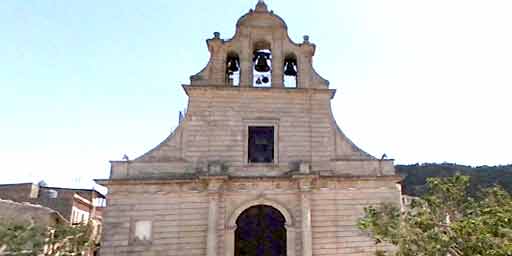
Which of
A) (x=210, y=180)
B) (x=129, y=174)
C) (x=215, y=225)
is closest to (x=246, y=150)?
(x=210, y=180)

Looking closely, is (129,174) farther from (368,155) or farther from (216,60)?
(368,155)

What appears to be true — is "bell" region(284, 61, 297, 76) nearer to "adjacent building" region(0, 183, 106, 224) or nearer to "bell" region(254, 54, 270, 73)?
"bell" region(254, 54, 270, 73)

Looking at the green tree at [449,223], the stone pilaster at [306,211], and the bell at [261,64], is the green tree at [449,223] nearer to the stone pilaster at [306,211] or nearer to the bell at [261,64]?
the stone pilaster at [306,211]

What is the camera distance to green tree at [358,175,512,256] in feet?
27.6

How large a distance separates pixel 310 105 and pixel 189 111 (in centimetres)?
497

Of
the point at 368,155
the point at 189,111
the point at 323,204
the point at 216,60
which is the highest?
the point at 216,60

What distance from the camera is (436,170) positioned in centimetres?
6222

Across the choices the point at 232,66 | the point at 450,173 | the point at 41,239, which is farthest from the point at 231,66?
the point at 450,173

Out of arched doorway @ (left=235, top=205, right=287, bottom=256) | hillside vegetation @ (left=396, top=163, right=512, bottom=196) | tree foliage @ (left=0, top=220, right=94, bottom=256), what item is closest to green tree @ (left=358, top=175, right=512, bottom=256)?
arched doorway @ (left=235, top=205, right=287, bottom=256)

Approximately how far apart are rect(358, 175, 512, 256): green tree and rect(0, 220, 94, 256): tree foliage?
10.6m

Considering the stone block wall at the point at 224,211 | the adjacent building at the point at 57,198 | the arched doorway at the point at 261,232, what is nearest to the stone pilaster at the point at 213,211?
the stone block wall at the point at 224,211

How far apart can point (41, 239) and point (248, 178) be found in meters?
7.33

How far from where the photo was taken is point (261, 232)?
1623cm

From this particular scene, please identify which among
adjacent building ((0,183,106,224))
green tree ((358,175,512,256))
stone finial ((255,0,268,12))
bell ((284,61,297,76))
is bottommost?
green tree ((358,175,512,256))
